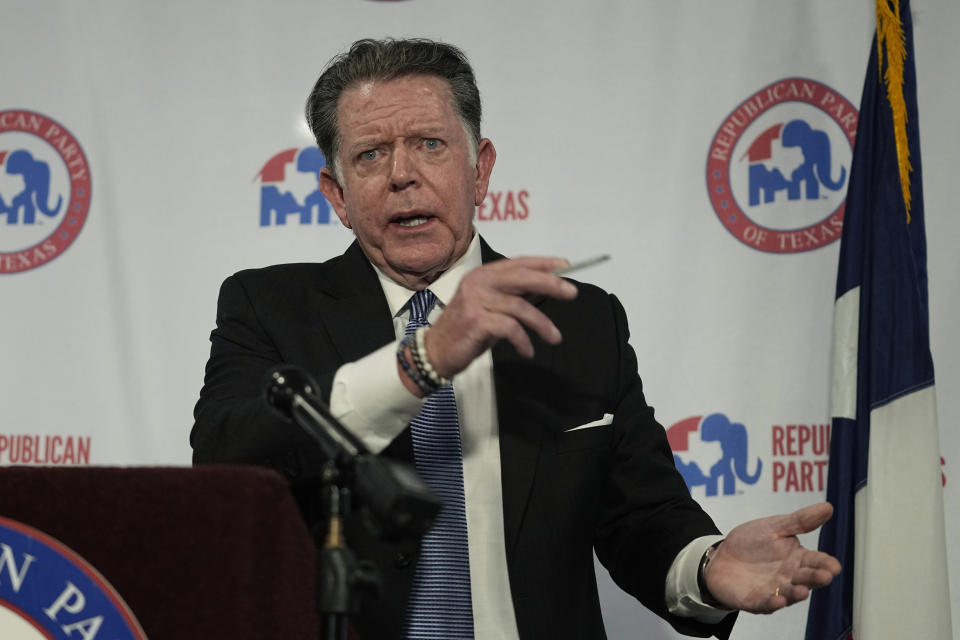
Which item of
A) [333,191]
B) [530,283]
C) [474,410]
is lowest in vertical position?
[474,410]

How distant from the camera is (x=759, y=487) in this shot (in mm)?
2869

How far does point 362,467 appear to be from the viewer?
3.38 feet

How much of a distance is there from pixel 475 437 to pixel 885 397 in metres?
1.23

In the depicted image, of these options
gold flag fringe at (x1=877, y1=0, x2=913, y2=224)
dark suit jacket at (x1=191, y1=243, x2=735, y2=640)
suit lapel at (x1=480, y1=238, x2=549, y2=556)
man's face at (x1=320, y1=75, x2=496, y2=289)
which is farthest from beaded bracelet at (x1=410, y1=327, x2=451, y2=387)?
gold flag fringe at (x1=877, y1=0, x2=913, y2=224)

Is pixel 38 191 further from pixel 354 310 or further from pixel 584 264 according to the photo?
pixel 584 264

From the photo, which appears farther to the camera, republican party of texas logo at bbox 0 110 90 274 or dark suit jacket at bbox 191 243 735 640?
republican party of texas logo at bbox 0 110 90 274

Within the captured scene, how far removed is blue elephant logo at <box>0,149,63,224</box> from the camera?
3.23 m

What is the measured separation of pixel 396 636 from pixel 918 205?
1806mm

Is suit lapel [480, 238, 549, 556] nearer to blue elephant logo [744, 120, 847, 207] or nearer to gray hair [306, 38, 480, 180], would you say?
gray hair [306, 38, 480, 180]

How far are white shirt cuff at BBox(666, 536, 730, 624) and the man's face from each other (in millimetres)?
709

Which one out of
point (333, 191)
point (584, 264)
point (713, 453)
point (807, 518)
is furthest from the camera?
point (713, 453)

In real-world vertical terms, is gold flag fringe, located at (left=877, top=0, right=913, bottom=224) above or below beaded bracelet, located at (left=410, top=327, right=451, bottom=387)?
above

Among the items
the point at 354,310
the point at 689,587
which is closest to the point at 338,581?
the point at 689,587

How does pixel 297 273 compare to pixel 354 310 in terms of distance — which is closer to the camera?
pixel 354 310
